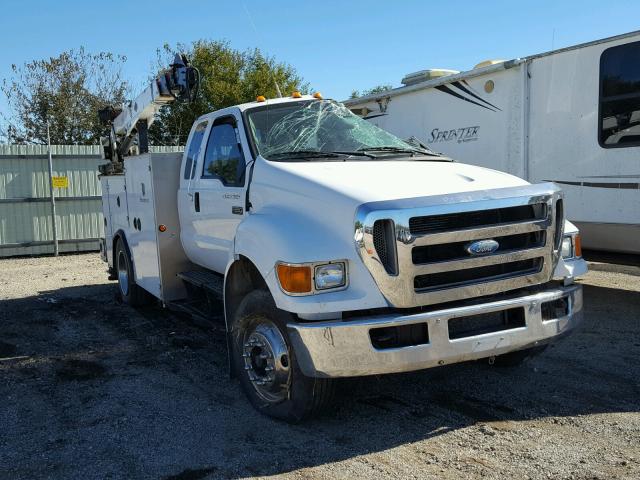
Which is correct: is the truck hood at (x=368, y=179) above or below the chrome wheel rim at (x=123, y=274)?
above

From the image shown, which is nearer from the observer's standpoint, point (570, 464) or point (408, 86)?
point (570, 464)

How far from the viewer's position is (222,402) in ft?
15.4

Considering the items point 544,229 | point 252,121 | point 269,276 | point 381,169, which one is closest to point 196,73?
Answer: point 252,121

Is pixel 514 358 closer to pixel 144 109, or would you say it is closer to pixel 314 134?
pixel 314 134

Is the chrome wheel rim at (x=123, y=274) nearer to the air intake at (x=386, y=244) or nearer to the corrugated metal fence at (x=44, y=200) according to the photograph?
the air intake at (x=386, y=244)

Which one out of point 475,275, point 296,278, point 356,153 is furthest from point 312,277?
point 356,153

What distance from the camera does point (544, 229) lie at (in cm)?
409

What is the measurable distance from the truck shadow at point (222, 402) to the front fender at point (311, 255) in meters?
0.83

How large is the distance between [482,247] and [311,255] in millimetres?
1080

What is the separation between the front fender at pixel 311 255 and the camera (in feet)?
12.1

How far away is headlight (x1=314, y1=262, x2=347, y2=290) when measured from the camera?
147 inches

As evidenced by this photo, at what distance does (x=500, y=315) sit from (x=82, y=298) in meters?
7.02

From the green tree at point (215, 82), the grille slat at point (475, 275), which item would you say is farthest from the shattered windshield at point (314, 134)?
the green tree at point (215, 82)

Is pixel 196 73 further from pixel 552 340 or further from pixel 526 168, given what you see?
pixel 552 340
